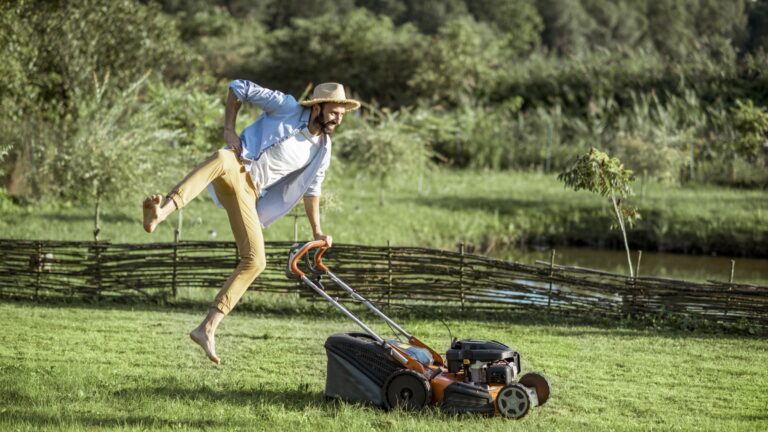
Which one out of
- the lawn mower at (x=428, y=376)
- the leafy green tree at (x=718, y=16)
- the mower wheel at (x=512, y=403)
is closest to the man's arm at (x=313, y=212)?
the lawn mower at (x=428, y=376)

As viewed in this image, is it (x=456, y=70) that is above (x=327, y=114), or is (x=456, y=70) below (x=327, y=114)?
above

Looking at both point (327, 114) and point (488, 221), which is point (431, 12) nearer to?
point (488, 221)

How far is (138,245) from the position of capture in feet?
38.0

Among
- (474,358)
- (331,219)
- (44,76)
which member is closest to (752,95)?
(331,219)

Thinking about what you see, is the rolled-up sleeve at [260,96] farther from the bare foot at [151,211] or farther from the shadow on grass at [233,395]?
the shadow on grass at [233,395]

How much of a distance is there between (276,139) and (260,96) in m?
0.28

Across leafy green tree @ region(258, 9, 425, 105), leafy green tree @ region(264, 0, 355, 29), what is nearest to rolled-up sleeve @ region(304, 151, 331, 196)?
leafy green tree @ region(258, 9, 425, 105)

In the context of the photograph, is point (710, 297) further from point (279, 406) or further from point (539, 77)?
point (539, 77)

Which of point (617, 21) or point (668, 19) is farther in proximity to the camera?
point (617, 21)

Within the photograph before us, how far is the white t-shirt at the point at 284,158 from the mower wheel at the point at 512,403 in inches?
72.9

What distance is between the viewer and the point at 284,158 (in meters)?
6.66

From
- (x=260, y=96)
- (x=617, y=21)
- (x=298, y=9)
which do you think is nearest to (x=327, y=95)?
(x=260, y=96)

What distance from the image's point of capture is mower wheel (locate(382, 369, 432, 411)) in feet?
21.0

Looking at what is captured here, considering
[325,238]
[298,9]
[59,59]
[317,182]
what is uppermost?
[298,9]
